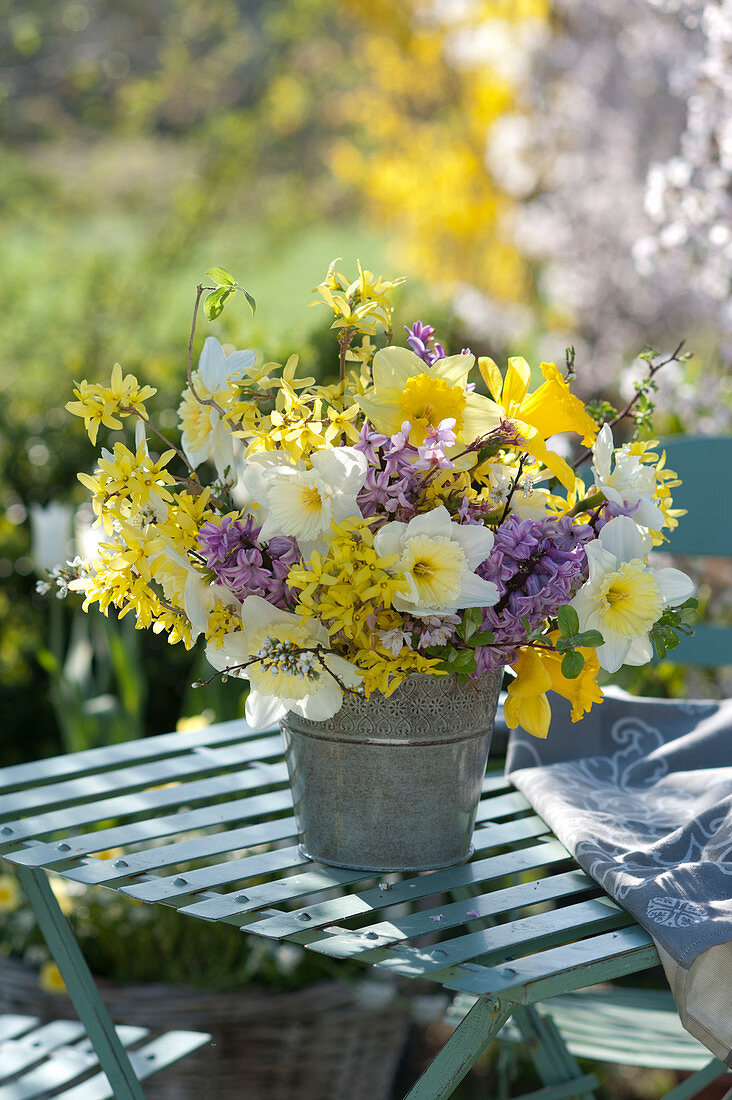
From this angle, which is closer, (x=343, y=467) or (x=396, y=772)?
(x=343, y=467)

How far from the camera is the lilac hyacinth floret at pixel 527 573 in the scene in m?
0.99

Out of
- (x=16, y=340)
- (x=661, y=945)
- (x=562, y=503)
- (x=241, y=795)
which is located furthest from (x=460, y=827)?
(x=16, y=340)

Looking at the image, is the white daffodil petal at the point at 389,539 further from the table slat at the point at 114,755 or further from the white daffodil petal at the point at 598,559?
the table slat at the point at 114,755

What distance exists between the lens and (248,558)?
1.00 meters

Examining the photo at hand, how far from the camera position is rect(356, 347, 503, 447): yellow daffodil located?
99cm

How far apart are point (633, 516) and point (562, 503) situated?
74mm

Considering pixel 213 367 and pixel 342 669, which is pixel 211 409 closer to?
pixel 213 367

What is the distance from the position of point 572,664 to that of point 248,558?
0.96 ft

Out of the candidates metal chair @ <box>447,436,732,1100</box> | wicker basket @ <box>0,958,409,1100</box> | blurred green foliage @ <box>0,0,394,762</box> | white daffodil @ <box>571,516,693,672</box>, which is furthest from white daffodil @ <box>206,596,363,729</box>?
blurred green foliage @ <box>0,0,394,762</box>

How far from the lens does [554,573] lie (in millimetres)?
987

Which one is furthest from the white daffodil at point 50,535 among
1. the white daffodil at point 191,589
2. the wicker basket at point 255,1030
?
the white daffodil at point 191,589

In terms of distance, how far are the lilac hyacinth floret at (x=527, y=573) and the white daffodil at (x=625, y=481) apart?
2.3 inches

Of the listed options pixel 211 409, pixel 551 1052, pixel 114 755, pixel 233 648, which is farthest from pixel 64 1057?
pixel 211 409

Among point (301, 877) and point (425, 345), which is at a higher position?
point (425, 345)
